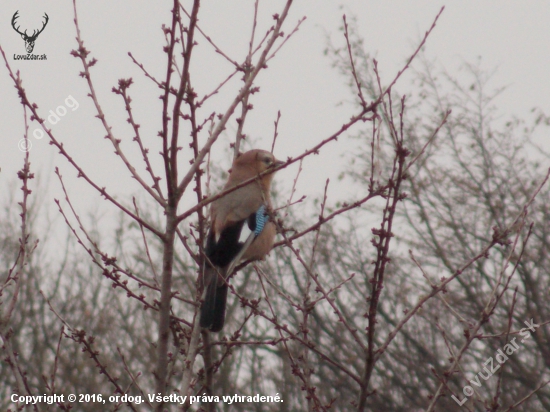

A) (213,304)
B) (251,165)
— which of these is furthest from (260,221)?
(213,304)

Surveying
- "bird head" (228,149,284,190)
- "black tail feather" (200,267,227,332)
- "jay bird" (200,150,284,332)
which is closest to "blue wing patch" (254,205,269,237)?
"jay bird" (200,150,284,332)

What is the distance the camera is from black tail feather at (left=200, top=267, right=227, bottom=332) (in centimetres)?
450

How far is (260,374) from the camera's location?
18.7 meters

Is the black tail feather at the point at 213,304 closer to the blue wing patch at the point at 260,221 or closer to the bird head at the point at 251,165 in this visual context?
the blue wing patch at the point at 260,221

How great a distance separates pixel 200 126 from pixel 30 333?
65.6 ft

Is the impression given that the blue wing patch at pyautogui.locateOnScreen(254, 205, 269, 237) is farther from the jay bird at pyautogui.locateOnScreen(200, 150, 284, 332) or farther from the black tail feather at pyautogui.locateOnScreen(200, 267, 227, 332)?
the black tail feather at pyautogui.locateOnScreen(200, 267, 227, 332)

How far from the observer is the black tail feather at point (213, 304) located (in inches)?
177

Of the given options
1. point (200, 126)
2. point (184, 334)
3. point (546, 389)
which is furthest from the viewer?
point (546, 389)

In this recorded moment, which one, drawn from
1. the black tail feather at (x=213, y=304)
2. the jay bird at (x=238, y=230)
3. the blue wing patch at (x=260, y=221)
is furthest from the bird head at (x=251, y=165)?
the black tail feather at (x=213, y=304)

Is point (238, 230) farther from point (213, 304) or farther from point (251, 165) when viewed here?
point (213, 304)

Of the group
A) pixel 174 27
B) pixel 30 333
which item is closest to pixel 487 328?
pixel 174 27

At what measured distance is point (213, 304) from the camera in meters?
4.81

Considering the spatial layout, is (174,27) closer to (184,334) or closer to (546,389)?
(184,334)

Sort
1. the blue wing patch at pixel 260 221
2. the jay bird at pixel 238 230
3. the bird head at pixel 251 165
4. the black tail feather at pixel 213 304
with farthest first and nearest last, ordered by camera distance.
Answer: the bird head at pixel 251 165, the blue wing patch at pixel 260 221, the jay bird at pixel 238 230, the black tail feather at pixel 213 304
